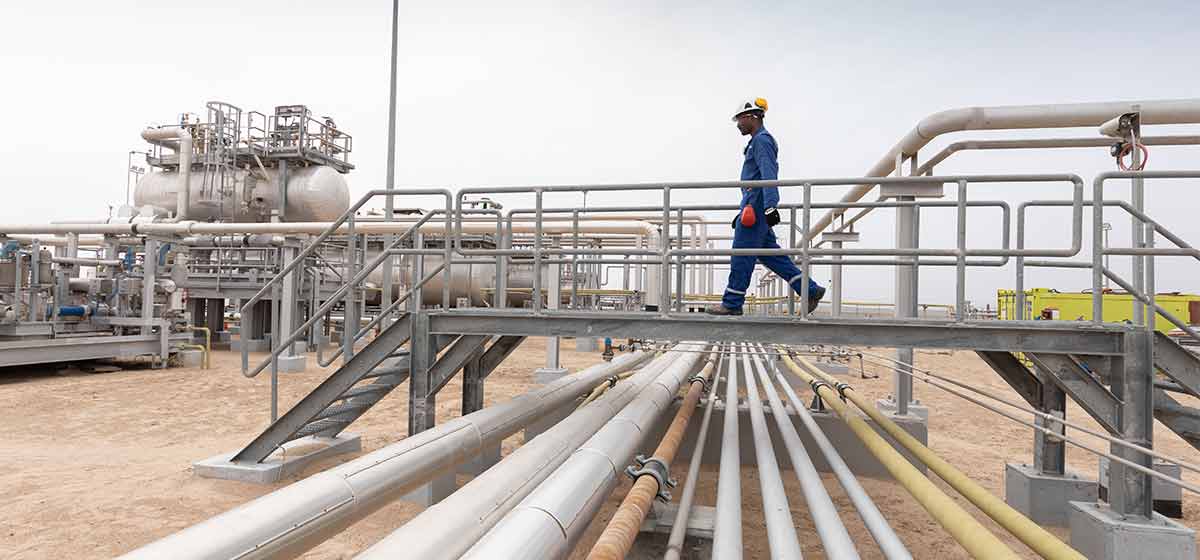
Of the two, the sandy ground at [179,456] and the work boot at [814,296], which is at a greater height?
the work boot at [814,296]

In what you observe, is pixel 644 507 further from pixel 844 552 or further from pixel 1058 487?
pixel 1058 487

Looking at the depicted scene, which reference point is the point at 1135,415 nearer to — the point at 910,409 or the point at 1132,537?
the point at 1132,537

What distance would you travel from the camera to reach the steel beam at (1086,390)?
4199mm

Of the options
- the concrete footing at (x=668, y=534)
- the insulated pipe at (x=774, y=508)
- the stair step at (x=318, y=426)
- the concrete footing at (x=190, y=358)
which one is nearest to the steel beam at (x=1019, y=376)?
the insulated pipe at (x=774, y=508)

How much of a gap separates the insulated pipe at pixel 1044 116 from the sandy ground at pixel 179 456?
274cm

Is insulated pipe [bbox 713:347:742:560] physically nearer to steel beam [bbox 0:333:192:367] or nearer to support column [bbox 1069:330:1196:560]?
support column [bbox 1069:330:1196:560]

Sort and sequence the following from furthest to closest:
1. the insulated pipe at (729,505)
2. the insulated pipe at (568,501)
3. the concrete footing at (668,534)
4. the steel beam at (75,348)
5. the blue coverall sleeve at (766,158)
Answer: the steel beam at (75,348), the blue coverall sleeve at (766,158), the concrete footing at (668,534), the insulated pipe at (729,505), the insulated pipe at (568,501)

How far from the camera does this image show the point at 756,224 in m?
5.36

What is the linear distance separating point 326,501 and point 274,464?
3.66 metres

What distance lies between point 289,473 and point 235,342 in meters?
14.7

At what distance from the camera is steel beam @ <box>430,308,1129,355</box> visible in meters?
4.22

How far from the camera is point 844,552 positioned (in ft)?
9.81

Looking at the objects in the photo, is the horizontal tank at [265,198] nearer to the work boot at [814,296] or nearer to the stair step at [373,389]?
the stair step at [373,389]

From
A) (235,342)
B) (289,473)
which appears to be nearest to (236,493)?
(289,473)
